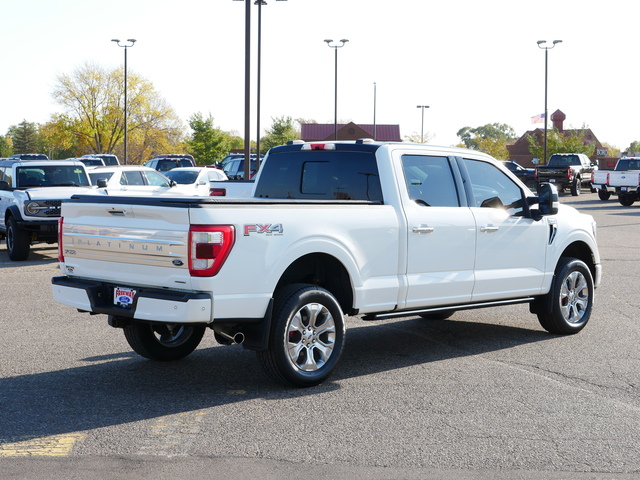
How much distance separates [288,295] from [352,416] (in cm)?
110

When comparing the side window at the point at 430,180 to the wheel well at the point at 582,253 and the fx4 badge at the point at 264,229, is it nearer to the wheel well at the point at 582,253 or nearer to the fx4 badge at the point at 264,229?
the fx4 badge at the point at 264,229

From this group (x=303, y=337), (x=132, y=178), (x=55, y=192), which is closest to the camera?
(x=303, y=337)

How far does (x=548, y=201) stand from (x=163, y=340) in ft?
12.8

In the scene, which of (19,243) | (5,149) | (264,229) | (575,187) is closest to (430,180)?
(264,229)

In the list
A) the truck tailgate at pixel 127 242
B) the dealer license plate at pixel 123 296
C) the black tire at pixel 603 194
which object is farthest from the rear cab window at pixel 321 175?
the black tire at pixel 603 194

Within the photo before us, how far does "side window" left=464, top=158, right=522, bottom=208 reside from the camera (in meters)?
8.21

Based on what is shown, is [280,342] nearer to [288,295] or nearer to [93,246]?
[288,295]

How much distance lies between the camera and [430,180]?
306 inches

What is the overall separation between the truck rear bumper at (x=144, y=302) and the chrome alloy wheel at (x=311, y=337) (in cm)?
81

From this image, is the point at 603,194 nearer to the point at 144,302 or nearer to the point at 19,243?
the point at 19,243

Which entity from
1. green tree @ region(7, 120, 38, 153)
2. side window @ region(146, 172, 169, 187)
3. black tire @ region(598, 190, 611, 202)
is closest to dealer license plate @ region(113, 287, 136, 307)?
side window @ region(146, 172, 169, 187)

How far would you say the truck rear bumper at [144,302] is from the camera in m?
5.95

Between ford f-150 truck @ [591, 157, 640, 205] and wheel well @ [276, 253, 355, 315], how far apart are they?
3189 centimetres

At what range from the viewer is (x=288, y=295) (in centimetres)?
650
